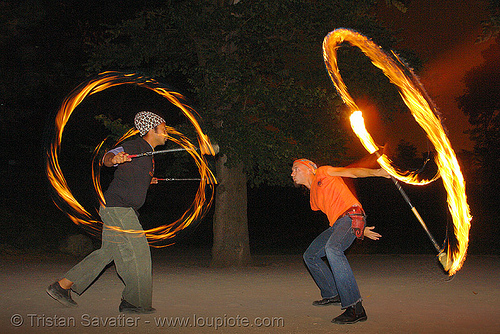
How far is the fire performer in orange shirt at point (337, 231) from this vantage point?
627 centimetres

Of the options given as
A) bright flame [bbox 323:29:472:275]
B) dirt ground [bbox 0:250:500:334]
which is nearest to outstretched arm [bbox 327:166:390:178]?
bright flame [bbox 323:29:472:275]

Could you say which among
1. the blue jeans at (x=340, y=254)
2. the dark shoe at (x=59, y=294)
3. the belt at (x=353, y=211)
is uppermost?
the dark shoe at (x=59, y=294)

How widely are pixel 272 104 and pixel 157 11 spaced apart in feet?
12.5

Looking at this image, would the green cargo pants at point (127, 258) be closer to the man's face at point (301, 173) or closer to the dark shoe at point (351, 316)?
the man's face at point (301, 173)

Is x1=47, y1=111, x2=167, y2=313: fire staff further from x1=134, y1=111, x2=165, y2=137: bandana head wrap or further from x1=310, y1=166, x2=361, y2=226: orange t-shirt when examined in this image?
x1=310, y1=166, x2=361, y2=226: orange t-shirt

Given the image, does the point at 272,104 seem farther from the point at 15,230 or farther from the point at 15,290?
the point at 15,230

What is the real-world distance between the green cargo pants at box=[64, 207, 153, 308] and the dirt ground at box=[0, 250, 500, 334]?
29cm

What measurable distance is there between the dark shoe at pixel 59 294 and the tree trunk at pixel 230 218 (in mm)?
6160

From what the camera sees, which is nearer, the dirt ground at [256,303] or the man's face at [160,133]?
the dirt ground at [256,303]

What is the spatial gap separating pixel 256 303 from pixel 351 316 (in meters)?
1.69

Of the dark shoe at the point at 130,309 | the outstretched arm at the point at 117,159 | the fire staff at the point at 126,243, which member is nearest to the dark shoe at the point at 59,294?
the fire staff at the point at 126,243

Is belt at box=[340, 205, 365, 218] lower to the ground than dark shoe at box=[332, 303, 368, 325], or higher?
higher

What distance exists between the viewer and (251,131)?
10836mm

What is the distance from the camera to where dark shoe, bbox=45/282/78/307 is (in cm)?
659
